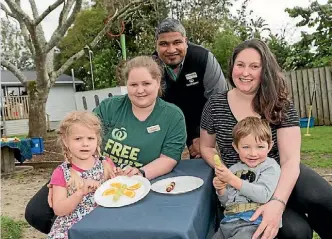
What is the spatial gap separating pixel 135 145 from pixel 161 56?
3.34 feet

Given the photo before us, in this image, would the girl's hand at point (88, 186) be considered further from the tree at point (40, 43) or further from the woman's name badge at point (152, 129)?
the tree at point (40, 43)

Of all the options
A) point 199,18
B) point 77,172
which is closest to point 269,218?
point 77,172

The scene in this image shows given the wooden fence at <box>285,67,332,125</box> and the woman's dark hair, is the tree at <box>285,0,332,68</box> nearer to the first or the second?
the wooden fence at <box>285,67,332,125</box>

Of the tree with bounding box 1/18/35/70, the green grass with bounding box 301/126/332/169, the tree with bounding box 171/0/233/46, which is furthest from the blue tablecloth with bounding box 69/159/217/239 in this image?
the tree with bounding box 1/18/35/70

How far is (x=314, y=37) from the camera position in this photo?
41.5 ft

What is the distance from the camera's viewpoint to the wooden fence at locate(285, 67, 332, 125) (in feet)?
34.6

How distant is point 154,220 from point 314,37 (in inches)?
478

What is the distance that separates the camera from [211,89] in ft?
10.9

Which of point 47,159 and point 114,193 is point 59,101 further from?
point 114,193

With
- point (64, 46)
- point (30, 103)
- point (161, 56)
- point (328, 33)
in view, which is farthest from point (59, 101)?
point (161, 56)

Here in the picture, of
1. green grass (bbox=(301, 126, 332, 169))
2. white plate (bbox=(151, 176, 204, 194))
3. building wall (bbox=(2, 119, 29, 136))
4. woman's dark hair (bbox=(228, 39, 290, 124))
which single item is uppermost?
woman's dark hair (bbox=(228, 39, 290, 124))

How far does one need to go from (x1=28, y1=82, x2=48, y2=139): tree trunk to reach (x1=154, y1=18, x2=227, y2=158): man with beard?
848cm

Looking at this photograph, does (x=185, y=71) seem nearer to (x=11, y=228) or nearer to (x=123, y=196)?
(x=123, y=196)

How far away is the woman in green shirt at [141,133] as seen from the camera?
2.40 meters
